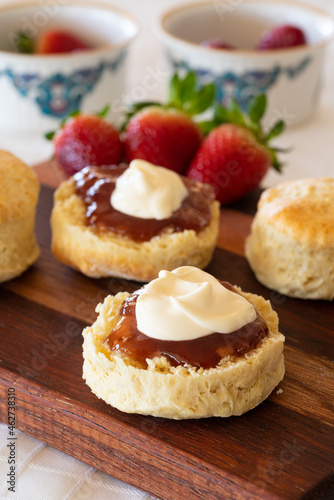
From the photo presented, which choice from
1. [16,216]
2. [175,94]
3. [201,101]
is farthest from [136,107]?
[16,216]

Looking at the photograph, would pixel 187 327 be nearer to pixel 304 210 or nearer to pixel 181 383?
pixel 181 383

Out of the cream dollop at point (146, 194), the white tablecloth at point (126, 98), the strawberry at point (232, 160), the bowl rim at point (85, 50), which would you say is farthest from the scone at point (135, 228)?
the bowl rim at point (85, 50)

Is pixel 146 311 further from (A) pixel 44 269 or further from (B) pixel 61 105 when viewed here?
(B) pixel 61 105

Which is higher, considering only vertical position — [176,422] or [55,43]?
[55,43]

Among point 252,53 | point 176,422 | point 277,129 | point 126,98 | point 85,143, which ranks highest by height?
point 252,53

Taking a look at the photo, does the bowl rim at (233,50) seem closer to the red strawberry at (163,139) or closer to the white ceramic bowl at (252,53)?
the white ceramic bowl at (252,53)

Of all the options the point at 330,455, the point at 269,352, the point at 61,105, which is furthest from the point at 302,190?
the point at 61,105
